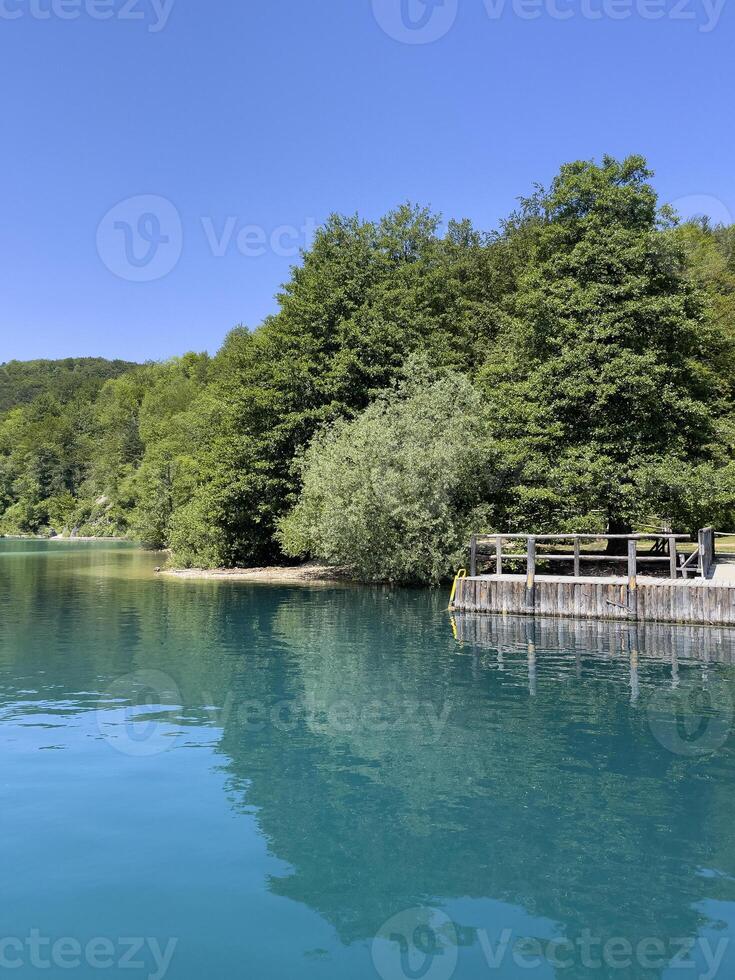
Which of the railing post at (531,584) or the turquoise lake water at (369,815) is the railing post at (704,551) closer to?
the railing post at (531,584)

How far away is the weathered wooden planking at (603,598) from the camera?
2611 cm

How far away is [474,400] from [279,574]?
18.5m

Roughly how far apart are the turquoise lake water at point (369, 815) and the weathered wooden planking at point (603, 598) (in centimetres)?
373

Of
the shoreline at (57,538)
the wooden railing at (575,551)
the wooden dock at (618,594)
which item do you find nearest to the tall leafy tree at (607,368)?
the wooden railing at (575,551)

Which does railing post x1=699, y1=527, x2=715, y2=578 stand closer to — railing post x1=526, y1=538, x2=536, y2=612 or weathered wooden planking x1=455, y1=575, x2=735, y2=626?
weathered wooden planking x1=455, y1=575, x2=735, y2=626

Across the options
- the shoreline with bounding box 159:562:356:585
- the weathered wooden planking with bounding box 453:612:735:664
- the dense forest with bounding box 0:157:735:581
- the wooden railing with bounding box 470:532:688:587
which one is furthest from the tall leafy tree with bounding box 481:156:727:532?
the shoreline with bounding box 159:562:356:585

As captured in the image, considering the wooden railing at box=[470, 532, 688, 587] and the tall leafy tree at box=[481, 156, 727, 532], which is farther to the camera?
the tall leafy tree at box=[481, 156, 727, 532]

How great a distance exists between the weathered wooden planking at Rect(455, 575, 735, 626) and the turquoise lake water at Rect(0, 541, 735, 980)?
3.73 meters

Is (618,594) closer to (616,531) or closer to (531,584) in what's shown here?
(531,584)

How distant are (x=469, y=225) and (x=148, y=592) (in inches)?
1828

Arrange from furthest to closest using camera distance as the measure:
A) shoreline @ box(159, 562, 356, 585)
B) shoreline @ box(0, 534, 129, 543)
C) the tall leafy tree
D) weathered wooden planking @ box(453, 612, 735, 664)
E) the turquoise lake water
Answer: shoreline @ box(0, 534, 129, 543)
shoreline @ box(159, 562, 356, 585)
the tall leafy tree
weathered wooden planking @ box(453, 612, 735, 664)
the turquoise lake water

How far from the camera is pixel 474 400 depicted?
40969 millimetres

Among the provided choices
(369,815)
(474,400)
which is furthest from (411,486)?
(369,815)

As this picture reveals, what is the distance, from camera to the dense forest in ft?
122
